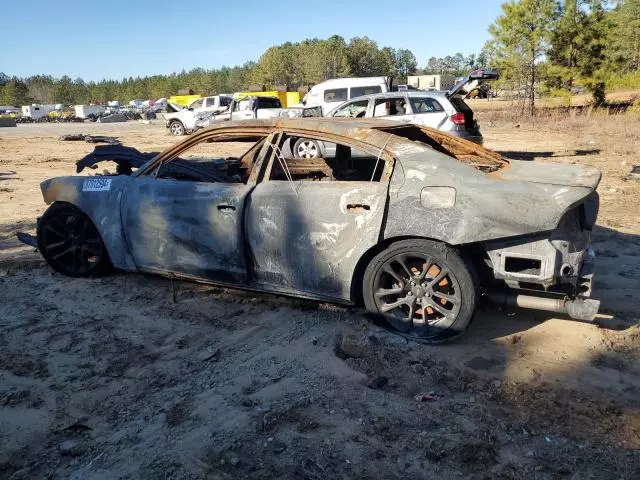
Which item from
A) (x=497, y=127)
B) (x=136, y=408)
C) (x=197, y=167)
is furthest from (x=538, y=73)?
(x=136, y=408)

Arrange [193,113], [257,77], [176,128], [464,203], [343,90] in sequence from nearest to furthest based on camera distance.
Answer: [464,203]
[343,90]
[193,113]
[176,128]
[257,77]

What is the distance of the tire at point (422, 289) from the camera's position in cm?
347

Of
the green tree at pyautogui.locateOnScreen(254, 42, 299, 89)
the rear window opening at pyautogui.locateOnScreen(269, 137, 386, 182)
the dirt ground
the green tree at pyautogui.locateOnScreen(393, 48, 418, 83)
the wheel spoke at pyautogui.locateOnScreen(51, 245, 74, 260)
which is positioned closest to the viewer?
the dirt ground

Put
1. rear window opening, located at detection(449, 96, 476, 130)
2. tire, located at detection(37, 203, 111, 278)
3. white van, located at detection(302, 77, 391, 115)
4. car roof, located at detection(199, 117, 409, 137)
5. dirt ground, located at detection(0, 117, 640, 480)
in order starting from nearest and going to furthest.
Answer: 1. dirt ground, located at detection(0, 117, 640, 480)
2. car roof, located at detection(199, 117, 409, 137)
3. tire, located at detection(37, 203, 111, 278)
4. rear window opening, located at detection(449, 96, 476, 130)
5. white van, located at detection(302, 77, 391, 115)

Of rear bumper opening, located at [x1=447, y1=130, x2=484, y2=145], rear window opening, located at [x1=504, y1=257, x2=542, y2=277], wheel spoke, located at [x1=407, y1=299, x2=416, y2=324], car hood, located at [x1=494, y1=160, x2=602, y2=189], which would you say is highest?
rear bumper opening, located at [x1=447, y1=130, x2=484, y2=145]

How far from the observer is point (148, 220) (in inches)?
172

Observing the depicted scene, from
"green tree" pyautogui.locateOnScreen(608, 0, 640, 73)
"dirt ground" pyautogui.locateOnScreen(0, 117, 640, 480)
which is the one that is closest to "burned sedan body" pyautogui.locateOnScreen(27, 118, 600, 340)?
"dirt ground" pyautogui.locateOnScreen(0, 117, 640, 480)

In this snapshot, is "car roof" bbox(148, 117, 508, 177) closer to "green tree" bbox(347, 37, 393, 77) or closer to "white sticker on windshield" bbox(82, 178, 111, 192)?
"white sticker on windshield" bbox(82, 178, 111, 192)

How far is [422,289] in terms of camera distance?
3.60 m

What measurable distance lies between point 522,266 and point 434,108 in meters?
8.97

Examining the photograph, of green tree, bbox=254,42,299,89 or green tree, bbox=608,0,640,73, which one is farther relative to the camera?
green tree, bbox=254,42,299,89

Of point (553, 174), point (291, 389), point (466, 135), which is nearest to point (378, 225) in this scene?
point (291, 389)

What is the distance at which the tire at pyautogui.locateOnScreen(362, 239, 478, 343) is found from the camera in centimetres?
347

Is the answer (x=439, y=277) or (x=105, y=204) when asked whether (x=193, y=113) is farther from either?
(x=439, y=277)
